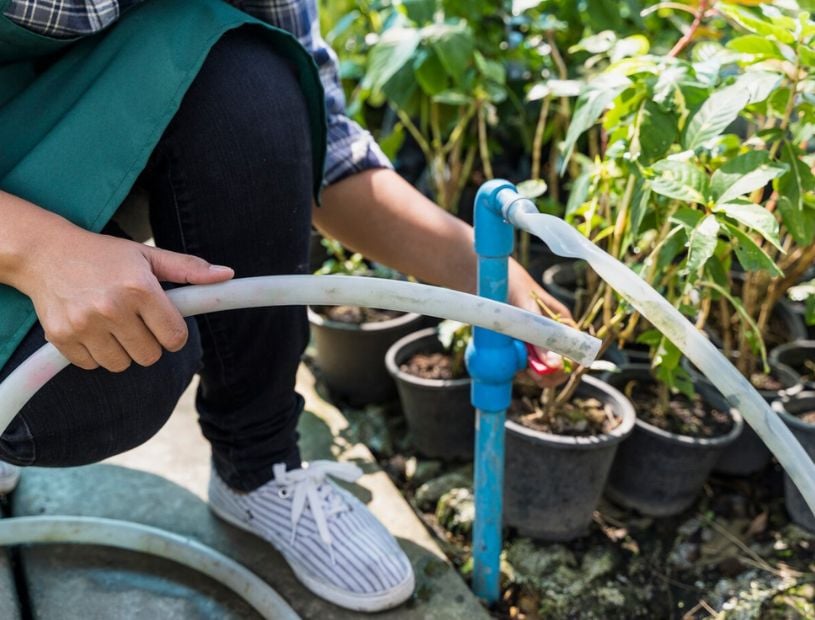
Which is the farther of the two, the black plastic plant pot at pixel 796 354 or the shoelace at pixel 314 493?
the black plastic plant pot at pixel 796 354

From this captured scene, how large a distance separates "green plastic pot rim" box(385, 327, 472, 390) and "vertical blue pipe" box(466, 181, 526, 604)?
0.40 meters

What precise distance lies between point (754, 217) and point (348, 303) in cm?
46

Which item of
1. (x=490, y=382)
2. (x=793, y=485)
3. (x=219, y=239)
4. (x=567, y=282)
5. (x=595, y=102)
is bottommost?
(x=567, y=282)

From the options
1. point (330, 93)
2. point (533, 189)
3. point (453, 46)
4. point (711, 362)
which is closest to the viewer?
point (711, 362)

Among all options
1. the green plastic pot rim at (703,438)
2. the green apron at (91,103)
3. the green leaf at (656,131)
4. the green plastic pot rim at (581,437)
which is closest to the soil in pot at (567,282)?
the green plastic pot rim at (703,438)

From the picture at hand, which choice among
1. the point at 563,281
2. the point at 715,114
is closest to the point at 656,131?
the point at 715,114

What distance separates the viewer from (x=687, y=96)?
0.99 metres

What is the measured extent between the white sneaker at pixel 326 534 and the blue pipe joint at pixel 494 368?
246 millimetres

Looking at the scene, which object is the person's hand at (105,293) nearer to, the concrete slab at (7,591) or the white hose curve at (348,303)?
the white hose curve at (348,303)

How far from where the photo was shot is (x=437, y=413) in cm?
144

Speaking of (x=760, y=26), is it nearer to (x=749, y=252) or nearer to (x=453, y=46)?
(x=749, y=252)

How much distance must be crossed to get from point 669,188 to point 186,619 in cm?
76

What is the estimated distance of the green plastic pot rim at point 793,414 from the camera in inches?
51.1

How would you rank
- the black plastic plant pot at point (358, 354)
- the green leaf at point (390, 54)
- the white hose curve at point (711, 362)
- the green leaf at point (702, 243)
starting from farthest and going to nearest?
the black plastic plant pot at point (358, 354) → the green leaf at point (390, 54) → the green leaf at point (702, 243) → the white hose curve at point (711, 362)
